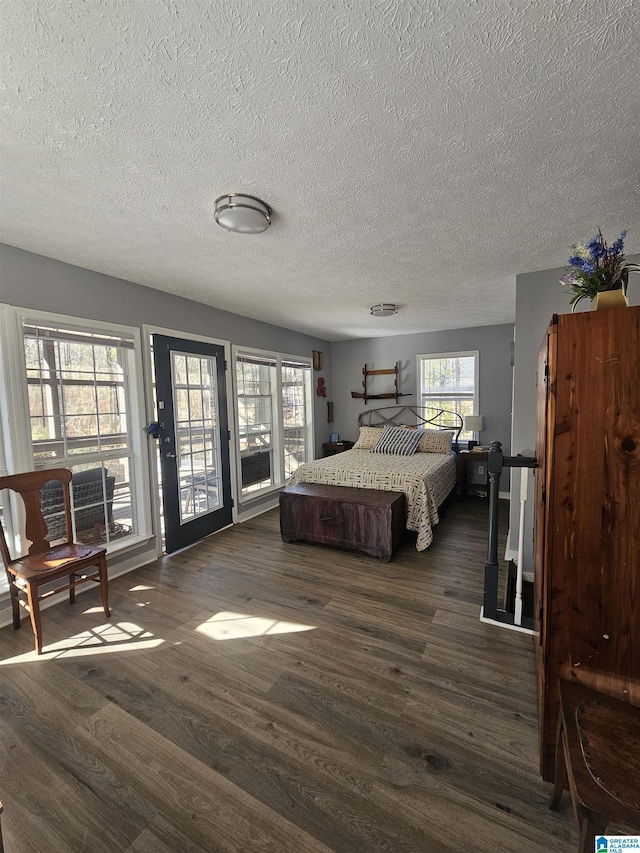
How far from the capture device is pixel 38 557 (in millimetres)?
2357

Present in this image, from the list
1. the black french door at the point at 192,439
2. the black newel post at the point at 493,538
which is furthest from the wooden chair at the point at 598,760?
the black french door at the point at 192,439

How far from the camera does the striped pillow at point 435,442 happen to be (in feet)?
16.4

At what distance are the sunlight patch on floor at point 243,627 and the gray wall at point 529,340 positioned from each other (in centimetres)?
200

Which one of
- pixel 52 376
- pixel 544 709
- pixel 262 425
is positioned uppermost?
pixel 52 376

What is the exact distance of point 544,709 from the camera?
1.33m

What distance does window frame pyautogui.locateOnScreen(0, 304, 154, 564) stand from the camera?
240cm

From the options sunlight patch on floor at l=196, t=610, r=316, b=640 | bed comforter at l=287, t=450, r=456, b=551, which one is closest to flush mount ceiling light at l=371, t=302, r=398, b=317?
bed comforter at l=287, t=450, r=456, b=551

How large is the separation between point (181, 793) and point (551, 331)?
7.10ft

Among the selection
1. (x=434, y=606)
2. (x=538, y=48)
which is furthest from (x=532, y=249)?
(x=434, y=606)

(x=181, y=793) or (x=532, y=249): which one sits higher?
(x=532, y=249)

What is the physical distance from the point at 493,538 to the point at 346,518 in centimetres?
148

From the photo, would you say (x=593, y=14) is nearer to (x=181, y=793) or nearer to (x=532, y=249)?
(x=532, y=249)

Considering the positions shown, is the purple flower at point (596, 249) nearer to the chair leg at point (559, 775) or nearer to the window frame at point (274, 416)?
the chair leg at point (559, 775)

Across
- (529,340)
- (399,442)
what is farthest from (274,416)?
(529,340)
